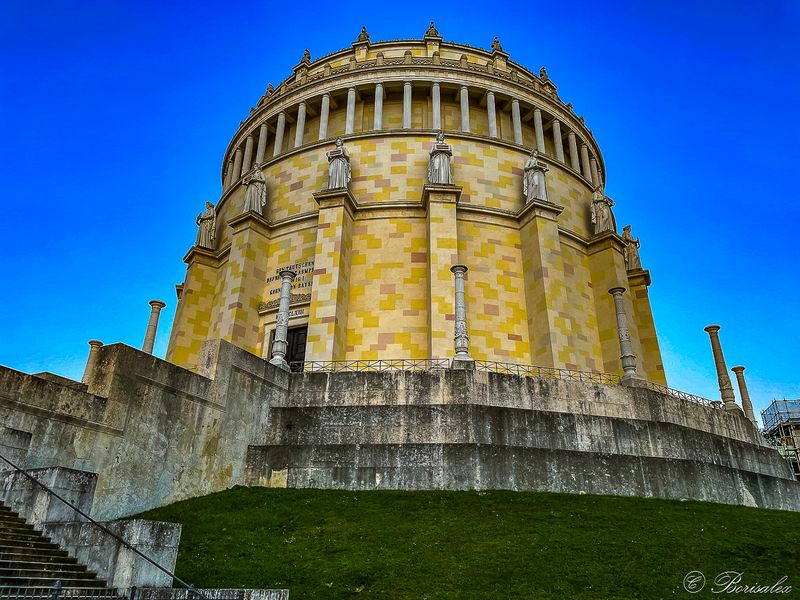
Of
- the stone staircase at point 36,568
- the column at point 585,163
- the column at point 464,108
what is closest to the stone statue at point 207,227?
the column at point 464,108

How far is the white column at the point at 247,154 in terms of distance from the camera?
38719mm

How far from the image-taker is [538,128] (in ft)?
123

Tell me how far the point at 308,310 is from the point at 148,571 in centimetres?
2000

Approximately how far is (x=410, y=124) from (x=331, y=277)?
11.8 m

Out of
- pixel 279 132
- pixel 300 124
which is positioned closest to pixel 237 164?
pixel 279 132

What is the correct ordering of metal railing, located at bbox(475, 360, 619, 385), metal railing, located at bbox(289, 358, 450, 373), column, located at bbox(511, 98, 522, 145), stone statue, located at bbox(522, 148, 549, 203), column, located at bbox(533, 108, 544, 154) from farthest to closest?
1. column, located at bbox(533, 108, 544, 154)
2. column, located at bbox(511, 98, 522, 145)
3. stone statue, located at bbox(522, 148, 549, 203)
4. metal railing, located at bbox(475, 360, 619, 385)
5. metal railing, located at bbox(289, 358, 450, 373)

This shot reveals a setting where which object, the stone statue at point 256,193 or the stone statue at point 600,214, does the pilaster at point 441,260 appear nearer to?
the stone statue at point 256,193

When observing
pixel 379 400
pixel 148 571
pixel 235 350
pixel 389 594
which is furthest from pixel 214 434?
pixel 389 594

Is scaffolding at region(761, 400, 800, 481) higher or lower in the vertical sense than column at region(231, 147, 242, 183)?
lower

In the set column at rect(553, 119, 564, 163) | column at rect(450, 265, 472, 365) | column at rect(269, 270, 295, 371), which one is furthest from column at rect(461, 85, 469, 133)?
column at rect(269, 270, 295, 371)

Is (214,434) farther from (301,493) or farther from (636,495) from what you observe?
(636,495)

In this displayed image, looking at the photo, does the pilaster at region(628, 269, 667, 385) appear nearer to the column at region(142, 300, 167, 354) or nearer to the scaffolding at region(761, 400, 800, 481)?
the scaffolding at region(761, 400, 800, 481)

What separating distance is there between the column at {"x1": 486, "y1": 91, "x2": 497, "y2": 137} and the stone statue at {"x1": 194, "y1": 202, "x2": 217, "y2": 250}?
18.5 m

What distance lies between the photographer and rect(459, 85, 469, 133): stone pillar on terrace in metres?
34.8
